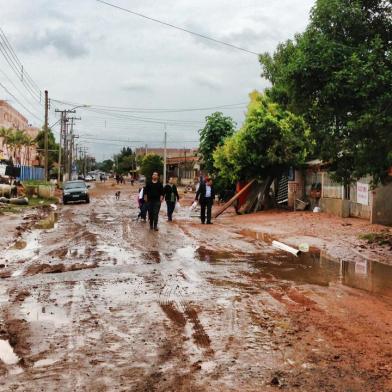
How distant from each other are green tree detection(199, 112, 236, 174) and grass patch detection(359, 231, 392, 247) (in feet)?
60.3

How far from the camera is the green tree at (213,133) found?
32.7 m

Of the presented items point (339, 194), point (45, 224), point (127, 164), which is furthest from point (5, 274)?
point (127, 164)

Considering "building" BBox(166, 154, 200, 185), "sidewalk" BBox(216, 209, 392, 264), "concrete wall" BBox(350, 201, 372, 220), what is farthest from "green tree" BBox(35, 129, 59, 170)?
"concrete wall" BBox(350, 201, 372, 220)

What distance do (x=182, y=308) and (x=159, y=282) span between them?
174 cm

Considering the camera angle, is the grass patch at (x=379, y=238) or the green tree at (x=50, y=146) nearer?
the grass patch at (x=379, y=238)

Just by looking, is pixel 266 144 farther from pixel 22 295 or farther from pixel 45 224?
pixel 22 295

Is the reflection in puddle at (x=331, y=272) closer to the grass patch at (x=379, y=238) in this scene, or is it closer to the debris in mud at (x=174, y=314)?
the grass patch at (x=379, y=238)

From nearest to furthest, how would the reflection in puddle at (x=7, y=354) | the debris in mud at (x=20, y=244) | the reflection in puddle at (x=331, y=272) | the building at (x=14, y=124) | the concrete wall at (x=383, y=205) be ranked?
the reflection in puddle at (x=7, y=354)
the reflection in puddle at (x=331, y=272)
the debris in mud at (x=20, y=244)
the concrete wall at (x=383, y=205)
the building at (x=14, y=124)

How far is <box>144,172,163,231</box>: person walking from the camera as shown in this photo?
16969 millimetres

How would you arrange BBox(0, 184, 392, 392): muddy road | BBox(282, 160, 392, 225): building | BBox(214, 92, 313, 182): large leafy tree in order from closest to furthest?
BBox(0, 184, 392, 392): muddy road, BBox(282, 160, 392, 225): building, BBox(214, 92, 313, 182): large leafy tree

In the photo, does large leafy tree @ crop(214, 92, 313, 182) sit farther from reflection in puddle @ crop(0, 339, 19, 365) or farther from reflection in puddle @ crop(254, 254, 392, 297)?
reflection in puddle @ crop(0, 339, 19, 365)

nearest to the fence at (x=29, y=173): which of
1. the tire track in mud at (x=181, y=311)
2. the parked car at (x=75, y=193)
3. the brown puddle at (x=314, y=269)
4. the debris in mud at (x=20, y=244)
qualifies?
the parked car at (x=75, y=193)

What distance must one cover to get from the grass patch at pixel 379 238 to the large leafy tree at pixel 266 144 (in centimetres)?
909

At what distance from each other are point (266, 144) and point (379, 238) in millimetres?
10833
